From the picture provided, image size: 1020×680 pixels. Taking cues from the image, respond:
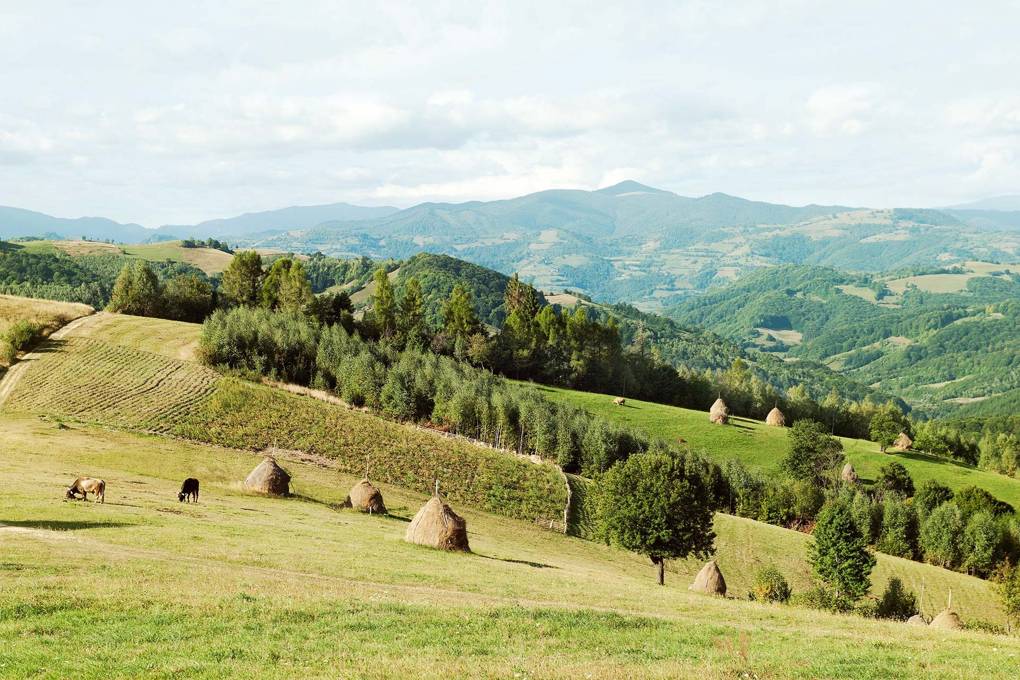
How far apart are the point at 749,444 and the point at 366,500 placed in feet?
268

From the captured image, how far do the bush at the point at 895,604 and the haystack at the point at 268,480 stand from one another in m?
52.0

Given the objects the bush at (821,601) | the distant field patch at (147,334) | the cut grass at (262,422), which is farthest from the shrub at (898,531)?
the distant field patch at (147,334)

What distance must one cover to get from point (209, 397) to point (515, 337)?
6541 cm

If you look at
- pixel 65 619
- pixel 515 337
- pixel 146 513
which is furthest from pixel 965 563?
pixel 65 619

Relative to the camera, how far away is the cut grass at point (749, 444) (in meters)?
111

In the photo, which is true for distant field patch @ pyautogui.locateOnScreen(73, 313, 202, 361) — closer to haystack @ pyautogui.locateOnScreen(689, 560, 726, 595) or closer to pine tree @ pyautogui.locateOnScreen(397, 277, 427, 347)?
pine tree @ pyautogui.locateOnScreen(397, 277, 427, 347)

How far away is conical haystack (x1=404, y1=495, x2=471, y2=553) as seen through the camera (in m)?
42.2

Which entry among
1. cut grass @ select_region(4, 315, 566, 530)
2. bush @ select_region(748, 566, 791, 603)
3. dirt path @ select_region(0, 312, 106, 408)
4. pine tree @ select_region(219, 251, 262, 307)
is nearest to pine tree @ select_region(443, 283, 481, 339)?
pine tree @ select_region(219, 251, 262, 307)

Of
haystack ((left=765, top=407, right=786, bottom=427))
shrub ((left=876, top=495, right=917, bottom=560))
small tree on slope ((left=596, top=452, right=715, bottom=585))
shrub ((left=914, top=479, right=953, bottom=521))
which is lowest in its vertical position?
shrub ((left=876, top=495, right=917, bottom=560))

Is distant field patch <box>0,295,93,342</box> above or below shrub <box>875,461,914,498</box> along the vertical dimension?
above

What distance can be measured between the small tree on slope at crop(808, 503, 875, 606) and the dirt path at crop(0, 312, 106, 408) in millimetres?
84929

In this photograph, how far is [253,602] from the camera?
20797mm

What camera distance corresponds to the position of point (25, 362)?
90062mm

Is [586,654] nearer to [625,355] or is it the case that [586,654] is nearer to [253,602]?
[253,602]
